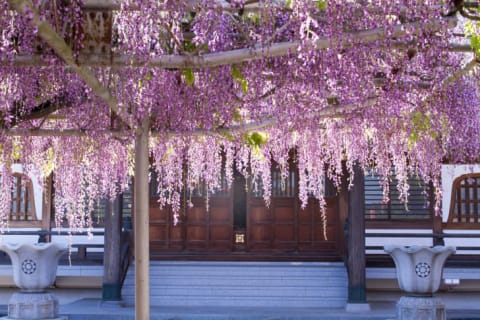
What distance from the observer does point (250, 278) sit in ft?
43.9

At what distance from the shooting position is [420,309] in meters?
10.0

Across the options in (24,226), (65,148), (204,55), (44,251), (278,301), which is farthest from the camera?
(24,226)

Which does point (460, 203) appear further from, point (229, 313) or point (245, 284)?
point (229, 313)

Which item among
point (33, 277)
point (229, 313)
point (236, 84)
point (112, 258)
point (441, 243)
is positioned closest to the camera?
point (236, 84)

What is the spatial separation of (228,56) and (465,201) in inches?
394

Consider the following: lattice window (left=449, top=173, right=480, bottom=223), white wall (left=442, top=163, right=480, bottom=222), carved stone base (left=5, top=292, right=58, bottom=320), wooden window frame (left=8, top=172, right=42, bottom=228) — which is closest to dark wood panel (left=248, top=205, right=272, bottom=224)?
white wall (left=442, top=163, right=480, bottom=222)

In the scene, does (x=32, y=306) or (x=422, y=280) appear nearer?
(x=422, y=280)

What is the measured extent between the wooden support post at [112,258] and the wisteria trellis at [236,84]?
403 centimetres

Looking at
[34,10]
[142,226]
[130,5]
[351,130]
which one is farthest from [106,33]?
[351,130]

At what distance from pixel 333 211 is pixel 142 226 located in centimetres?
918

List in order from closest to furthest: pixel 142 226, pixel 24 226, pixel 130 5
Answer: pixel 130 5 → pixel 142 226 → pixel 24 226

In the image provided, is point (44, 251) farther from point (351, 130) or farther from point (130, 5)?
point (130, 5)

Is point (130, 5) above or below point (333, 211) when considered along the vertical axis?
above

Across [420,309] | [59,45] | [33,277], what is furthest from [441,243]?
[59,45]
